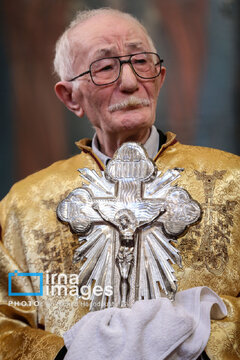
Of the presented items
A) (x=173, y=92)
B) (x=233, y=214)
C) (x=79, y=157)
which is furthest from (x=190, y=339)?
(x=173, y=92)

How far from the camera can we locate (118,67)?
2.29 metres

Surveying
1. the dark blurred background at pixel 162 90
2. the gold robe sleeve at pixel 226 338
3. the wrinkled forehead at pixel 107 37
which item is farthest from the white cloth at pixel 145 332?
the dark blurred background at pixel 162 90

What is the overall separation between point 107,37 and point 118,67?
0.15 metres

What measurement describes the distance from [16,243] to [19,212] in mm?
123

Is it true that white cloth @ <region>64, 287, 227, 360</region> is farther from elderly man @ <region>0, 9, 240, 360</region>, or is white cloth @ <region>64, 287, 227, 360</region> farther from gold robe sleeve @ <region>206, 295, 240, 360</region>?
elderly man @ <region>0, 9, 240, 360</region>

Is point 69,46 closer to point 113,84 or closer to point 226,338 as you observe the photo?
point 113,84

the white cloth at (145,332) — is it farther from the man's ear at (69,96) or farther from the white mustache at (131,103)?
the man's ear at (69,96)

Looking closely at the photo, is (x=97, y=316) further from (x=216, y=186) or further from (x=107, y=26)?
(x=107, y=26)

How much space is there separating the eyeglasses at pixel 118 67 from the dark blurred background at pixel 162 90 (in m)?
0.91

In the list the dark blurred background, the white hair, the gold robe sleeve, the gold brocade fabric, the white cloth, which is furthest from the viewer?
the dark blurred background

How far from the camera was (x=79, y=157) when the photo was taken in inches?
100

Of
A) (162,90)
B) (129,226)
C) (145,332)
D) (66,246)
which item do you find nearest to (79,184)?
(66,246)

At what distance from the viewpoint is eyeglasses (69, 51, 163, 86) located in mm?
2285

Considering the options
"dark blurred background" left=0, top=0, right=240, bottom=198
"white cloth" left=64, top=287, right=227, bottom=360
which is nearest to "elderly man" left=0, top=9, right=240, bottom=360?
"white cloth" left=64, top=287, right=227, bottom=360
